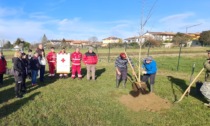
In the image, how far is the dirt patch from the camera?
7383 mm

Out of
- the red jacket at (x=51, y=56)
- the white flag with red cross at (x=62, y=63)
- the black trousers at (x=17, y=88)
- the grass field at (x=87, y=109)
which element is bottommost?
the grass field at (x=87, y=109)

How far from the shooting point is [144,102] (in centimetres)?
776

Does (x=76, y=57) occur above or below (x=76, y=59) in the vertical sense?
above

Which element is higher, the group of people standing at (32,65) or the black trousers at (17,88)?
the group of people standing at (32,65)

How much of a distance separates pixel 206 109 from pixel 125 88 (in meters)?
3.79

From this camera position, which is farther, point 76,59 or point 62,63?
point 62,63

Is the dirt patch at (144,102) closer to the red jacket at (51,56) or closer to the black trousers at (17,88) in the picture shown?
the black trousers at (17,88)

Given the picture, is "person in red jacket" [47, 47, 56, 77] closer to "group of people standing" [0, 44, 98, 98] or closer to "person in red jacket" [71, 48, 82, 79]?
"group of people standing" [0, 44, 98, 98]

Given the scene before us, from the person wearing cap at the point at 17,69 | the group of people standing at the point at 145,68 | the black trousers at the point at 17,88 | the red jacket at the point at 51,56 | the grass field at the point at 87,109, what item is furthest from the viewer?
the red jacket at the point at 51,56

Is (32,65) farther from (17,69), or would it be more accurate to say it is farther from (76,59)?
(76,59)

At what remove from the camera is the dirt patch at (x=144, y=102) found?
738 cm

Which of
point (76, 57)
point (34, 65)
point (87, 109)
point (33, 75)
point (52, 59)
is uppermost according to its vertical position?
point (76, 57)

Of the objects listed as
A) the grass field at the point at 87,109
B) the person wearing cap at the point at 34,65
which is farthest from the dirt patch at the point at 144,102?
the person wearing cap at the point at 34,65

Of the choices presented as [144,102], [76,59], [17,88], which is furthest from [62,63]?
[144,102]
